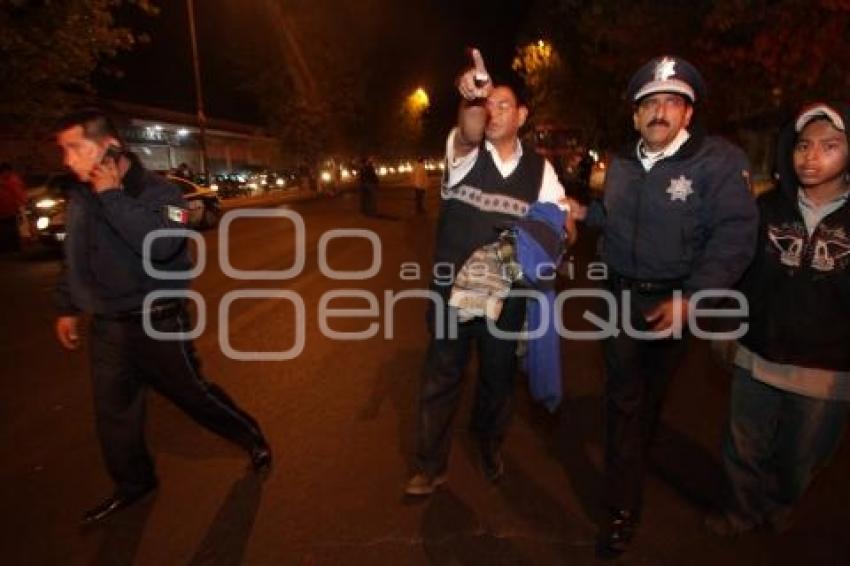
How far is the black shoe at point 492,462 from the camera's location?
3709mm

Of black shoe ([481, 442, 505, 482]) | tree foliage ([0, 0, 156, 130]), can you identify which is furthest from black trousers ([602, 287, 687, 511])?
tree foliage ([0, 0, 156, 130])

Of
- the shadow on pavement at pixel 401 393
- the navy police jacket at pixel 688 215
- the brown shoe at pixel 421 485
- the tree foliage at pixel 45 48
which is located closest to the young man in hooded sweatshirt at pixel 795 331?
the navy police jacket at pixel 688 215

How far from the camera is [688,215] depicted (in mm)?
2734

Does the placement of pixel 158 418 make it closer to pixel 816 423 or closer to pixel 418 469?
pixel 418 469

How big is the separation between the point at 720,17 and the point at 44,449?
10.1 metres

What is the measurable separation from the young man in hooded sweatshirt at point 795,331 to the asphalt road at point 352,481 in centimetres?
37

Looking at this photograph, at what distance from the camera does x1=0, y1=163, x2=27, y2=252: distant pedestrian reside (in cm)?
1306

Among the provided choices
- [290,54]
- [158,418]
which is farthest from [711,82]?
[290,54]

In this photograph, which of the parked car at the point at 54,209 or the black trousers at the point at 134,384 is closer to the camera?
the black trousers at the point at 134,384

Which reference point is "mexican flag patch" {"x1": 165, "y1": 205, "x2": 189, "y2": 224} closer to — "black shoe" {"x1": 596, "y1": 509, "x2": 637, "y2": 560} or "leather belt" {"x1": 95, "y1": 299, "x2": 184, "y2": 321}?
"leather belt" {"x1": 95, "y1": 299, "x2": 184, "y2": 321}

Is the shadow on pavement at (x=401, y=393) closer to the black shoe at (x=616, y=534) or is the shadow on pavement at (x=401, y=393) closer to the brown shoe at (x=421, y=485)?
the brown shoe at (x=421, y=485)

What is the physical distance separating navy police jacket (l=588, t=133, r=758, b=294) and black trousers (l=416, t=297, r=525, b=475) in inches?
28.3

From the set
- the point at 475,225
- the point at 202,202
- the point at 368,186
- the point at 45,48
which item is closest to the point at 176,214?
the point at 475,225

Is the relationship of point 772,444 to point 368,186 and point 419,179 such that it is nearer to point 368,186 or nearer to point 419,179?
point 368,186
